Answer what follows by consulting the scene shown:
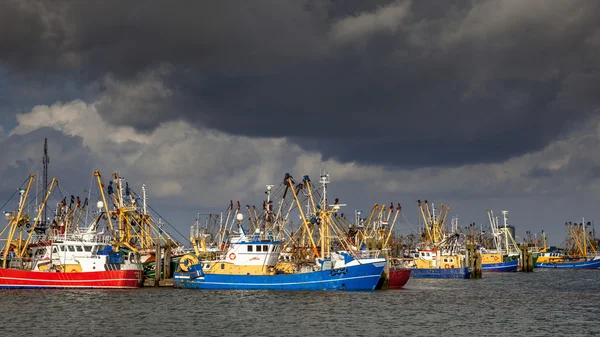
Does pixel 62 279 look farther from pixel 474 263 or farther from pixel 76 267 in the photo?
pixel 474 263

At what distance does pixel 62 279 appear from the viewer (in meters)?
86.9

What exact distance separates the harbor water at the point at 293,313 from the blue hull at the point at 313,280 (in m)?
0.99

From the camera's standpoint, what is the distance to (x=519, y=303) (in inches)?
3014

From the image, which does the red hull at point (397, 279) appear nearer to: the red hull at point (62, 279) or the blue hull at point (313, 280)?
the blue hull at point (313, 280)

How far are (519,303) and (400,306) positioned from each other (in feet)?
48.2

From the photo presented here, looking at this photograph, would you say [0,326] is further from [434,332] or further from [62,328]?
[434,332]

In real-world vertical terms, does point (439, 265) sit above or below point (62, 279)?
above

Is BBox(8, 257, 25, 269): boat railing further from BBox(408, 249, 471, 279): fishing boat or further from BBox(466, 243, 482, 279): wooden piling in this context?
BBox(466, 243, 482, 279): wooden piling

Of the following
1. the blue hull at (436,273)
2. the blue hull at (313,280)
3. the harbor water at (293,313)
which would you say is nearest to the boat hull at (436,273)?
the blue hull at (436,273)

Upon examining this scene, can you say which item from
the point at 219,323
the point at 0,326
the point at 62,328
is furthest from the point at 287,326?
the point at 0,326

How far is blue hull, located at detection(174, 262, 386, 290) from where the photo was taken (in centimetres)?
8006

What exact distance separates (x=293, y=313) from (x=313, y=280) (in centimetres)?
1577

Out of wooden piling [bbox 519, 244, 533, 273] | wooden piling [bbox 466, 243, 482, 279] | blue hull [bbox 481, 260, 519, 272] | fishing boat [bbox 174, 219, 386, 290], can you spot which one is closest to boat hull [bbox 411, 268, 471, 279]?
wooden piling [bbox 466, 243, 482, 279]

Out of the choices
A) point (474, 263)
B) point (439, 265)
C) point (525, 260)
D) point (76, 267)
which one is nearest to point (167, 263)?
point (76, 267)
